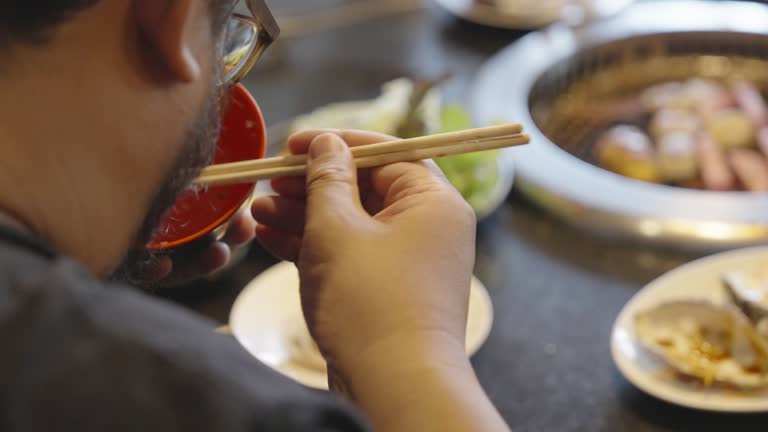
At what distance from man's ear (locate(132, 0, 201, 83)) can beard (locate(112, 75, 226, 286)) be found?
9cm

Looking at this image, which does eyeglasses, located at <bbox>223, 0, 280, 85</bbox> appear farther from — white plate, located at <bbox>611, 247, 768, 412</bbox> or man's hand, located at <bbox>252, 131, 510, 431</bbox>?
white plate, located at <bbox>611, 247, 768, 412</bbox>

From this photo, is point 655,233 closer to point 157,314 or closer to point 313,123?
point 313,123

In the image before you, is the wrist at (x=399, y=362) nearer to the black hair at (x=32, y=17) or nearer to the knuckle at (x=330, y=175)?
the knuckle at (x=330, y=175)

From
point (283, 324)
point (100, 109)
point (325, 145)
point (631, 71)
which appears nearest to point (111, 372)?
point (100, 109)

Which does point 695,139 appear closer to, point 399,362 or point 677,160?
point 677,160

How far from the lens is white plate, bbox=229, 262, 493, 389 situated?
4.37ft

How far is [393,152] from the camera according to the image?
1048 millimetres

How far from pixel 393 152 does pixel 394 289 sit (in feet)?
0.74

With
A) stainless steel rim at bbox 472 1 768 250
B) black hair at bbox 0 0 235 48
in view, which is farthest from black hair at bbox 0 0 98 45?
stainless steel rim at bbox 472 1 768 250

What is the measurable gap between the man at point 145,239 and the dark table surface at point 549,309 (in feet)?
1.33

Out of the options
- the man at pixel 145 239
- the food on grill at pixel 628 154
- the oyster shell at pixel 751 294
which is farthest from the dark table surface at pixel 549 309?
the man at pixel 145 239

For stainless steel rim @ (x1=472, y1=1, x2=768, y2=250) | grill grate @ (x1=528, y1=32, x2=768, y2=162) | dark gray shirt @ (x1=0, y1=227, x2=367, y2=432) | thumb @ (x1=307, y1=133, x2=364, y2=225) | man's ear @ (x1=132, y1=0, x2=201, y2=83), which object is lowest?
grill grate @ (x1=528, y1=32, x2=768, y2=162)

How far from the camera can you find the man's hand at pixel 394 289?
835 millimetres

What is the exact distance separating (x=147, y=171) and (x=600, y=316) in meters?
0.91
